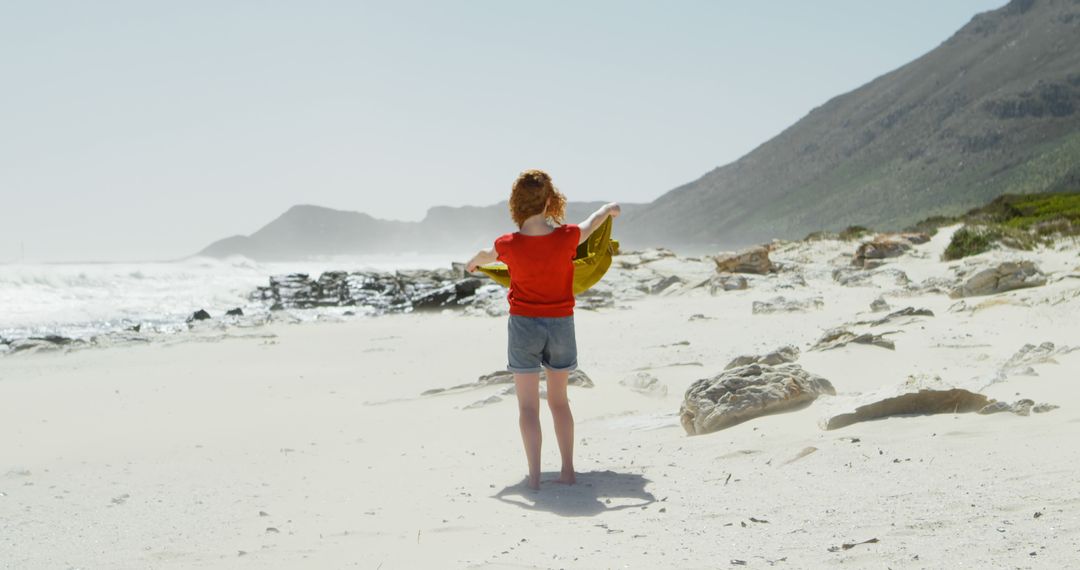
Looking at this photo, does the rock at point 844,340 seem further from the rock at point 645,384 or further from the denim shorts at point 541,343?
the denim shorts at point 541,343

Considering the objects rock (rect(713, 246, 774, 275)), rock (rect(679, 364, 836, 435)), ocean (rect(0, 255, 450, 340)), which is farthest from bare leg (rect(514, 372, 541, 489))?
rock (rect(713, 246, 774, 275))

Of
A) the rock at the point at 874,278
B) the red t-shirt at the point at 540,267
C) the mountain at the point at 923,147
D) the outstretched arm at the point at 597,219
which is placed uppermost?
the mountain at the point at 923,147

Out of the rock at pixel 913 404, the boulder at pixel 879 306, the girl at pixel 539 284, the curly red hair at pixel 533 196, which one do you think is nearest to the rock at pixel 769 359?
the rock at pixel 913 404

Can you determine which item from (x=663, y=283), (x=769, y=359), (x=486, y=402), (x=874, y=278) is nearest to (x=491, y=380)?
(x=486, y=402)

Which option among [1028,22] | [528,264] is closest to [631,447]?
[528,264]

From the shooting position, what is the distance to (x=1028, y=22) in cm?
12400

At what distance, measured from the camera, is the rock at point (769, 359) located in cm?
769

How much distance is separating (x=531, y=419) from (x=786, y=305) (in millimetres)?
8687

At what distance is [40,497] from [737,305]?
1130cm

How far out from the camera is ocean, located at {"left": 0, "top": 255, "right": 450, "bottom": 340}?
20.7 metres

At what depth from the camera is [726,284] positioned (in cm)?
1752

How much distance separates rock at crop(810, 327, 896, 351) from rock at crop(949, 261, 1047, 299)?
14.1ft

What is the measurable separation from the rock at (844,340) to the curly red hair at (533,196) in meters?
4.67

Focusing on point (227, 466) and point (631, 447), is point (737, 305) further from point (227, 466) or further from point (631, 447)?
point (227, 466)
